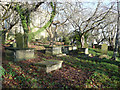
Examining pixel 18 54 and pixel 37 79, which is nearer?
pixel 37 79

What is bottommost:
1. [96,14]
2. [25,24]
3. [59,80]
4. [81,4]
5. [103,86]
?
Answer: [103,86]

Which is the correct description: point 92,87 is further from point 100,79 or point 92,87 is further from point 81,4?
point 81,4

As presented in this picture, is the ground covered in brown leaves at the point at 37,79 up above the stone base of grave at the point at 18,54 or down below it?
below

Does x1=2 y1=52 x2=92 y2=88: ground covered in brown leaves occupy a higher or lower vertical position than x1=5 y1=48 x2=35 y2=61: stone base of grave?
lower

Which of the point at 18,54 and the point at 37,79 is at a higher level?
the point at 18,54

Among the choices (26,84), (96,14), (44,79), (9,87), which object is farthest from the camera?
(96,14)

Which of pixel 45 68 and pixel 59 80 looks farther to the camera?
pixel 45 68

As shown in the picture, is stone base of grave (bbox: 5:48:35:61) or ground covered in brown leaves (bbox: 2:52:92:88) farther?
stone base of grave (bbox: 5:48:35:61)

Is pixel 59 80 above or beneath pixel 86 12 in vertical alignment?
beneath

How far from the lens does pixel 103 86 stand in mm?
4613

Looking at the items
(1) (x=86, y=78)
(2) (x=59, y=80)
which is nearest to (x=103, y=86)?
(1) (x=86, y=78)

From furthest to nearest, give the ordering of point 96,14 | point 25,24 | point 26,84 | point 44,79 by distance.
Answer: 1. point 96,14
2. point 25,24
3. point 44,79
4. point 26,84

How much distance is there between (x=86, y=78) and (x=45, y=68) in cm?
197

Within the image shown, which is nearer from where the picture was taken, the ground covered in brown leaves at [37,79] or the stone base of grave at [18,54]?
the ground covered in brown leaves at [37,79]
